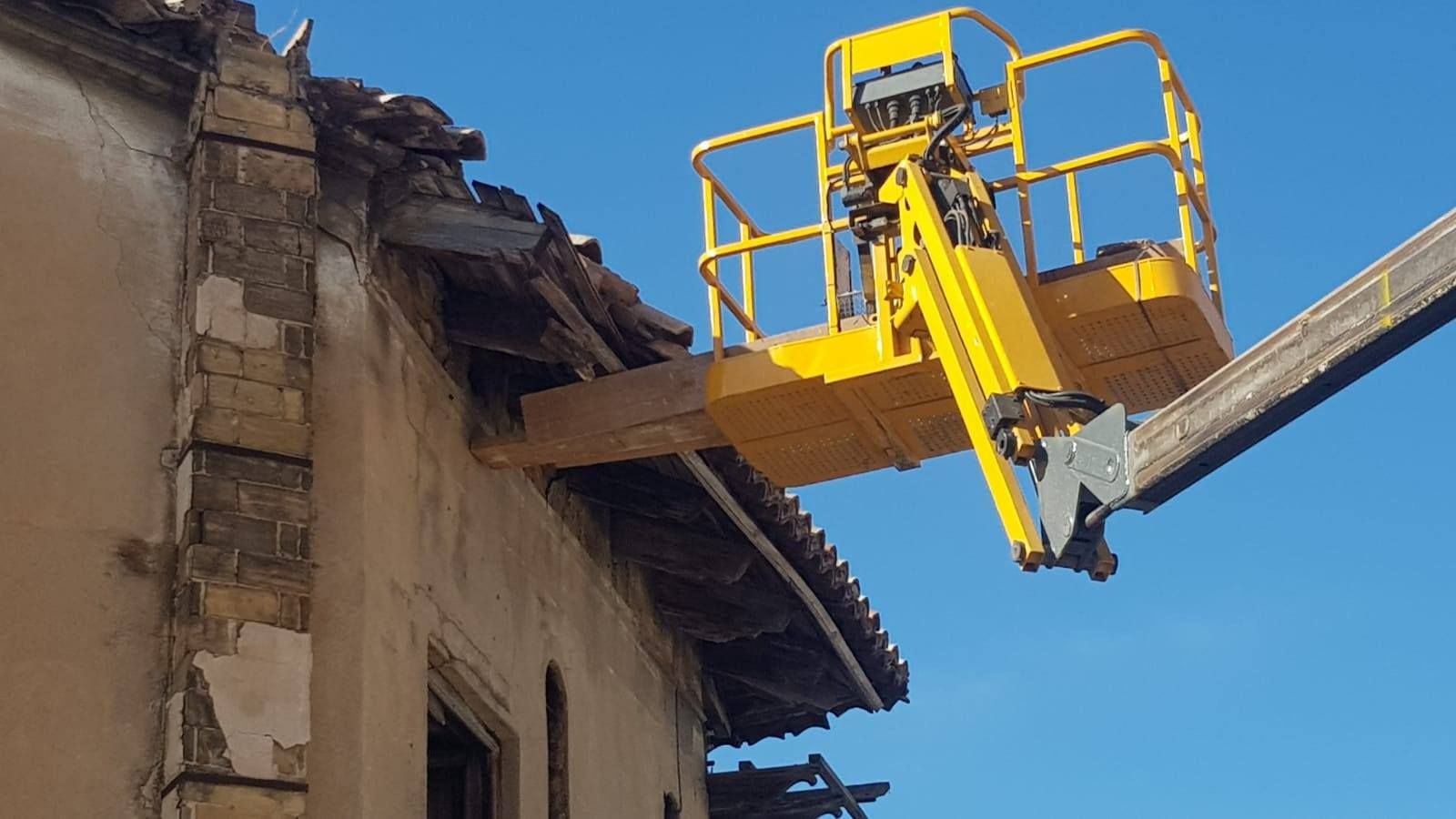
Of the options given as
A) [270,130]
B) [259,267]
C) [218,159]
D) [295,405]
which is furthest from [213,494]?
[270,130]

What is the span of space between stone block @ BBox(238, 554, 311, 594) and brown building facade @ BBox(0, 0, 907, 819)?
0.01 m

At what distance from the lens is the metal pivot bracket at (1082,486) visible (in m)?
7.92

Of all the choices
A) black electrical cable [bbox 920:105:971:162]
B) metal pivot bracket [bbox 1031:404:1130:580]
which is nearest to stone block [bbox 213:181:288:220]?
black electrical cable [bbox 920:105:971:162]

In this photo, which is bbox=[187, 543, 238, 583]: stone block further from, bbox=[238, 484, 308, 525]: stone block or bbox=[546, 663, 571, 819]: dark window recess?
bbox=[546, 663, 571, 819]: dark window recess

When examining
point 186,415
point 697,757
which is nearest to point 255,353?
point 186,415

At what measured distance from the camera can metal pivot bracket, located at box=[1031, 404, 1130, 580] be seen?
7.92m

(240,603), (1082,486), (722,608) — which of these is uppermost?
(722,608)

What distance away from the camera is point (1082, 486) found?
8133 millimetres

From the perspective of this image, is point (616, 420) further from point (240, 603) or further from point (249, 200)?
point (240, 603)

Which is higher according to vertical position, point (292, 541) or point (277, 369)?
point (277, 369)

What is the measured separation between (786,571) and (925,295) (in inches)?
151

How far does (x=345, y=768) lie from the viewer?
32.1 feet

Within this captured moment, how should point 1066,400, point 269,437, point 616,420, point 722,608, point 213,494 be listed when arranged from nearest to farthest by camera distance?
point 1066,400
point 213,494
point 269,437
point 616,420
point 722,608

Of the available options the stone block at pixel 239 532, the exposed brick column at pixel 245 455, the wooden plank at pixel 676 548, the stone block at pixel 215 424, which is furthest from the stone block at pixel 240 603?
the wooden plank at pixel 676 548
